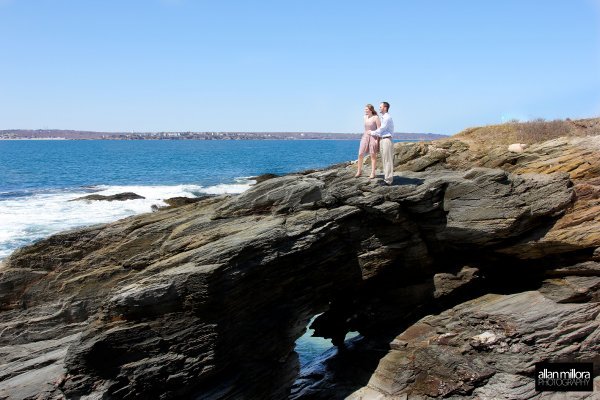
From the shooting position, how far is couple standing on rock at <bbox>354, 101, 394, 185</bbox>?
15.5 meters

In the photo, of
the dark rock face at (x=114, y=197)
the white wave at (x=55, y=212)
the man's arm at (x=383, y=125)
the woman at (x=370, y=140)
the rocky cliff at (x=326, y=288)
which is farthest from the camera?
the dark rock face at (x=114, y=197)

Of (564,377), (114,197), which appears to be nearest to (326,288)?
Answer: (564,377)

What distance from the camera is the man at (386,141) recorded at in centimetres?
1550

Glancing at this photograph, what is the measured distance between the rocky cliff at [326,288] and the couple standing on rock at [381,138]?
59 centimetres

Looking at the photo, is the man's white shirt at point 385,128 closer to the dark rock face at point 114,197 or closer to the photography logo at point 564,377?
the photography logo at point 564,377

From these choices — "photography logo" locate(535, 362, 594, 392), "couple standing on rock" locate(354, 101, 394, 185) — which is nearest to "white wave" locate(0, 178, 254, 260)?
"couple standing on rock" locate(354, 101, 394, 185)

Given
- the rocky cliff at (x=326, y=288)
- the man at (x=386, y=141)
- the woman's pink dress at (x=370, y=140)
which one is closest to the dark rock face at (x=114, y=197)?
the rocky cliff at (x=326, y=288)

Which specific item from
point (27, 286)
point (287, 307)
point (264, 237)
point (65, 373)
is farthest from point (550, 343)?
point (27, 286)

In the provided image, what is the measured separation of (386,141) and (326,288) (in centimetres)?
508

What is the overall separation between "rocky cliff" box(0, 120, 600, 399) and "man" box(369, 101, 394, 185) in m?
0.56

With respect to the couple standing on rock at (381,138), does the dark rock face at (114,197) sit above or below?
below

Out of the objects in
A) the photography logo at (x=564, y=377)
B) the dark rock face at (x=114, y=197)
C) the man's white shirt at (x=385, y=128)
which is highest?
the man's white shirt at (x=385, y=128)

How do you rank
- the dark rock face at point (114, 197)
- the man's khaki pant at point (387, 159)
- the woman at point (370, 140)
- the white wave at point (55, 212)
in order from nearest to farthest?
the man's khaki pant at point (387, 159) < the woman at point (370, 140) < the white wave at point (55, 212) < the dark rock face at point (114, 197)

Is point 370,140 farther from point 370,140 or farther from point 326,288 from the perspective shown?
point 326,288
